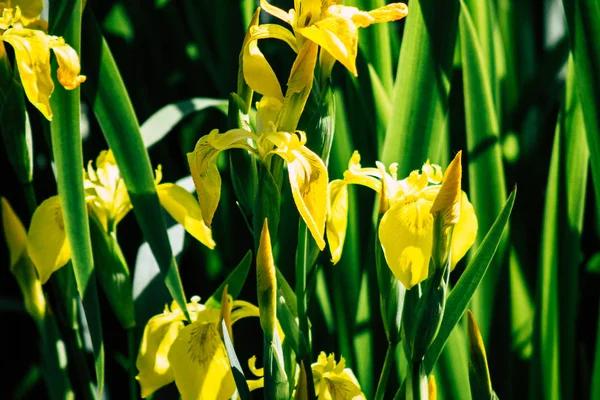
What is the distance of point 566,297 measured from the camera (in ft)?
2.81

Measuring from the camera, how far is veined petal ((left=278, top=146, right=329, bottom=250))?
482mm

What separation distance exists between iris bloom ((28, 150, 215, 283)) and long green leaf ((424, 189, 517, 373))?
25 centimetres

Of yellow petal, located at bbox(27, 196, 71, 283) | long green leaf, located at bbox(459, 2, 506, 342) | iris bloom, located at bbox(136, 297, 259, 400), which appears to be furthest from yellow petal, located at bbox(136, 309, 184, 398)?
long green leaf, located at bbox(459, 2, 506, 342)

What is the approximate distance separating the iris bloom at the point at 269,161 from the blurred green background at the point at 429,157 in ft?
0.68

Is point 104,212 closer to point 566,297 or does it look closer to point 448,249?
point 448,249

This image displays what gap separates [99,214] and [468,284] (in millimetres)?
381

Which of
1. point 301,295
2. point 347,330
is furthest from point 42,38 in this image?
point 347,330

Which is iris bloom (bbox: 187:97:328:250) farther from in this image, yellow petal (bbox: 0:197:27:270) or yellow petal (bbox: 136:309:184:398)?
yellow petal (bbox: 0:197:27:270)

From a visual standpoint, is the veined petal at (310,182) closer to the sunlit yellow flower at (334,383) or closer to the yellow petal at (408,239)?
the yellow petal at (408,239)

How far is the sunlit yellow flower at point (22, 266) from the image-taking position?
29.5 inches

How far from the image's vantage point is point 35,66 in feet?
2.01

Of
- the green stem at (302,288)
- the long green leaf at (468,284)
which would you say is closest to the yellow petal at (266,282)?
the green stem at (302,288)

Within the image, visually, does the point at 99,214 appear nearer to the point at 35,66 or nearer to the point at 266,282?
the point at 35,66

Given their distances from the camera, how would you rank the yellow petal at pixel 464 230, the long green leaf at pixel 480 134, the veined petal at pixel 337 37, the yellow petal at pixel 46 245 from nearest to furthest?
1. the veined petal at pixel 337 37
2. the yellow petal at pixel 464 230
3. the yellow petal at pixel 46 245
4. the long green leaf at pixel 480 134
